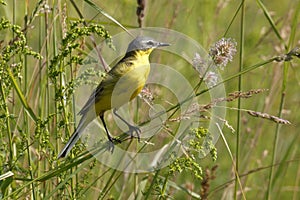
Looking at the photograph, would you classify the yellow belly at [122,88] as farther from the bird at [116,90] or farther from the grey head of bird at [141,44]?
the grey head of bird at [141,44]

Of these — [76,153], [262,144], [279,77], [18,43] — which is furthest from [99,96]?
[262,144]

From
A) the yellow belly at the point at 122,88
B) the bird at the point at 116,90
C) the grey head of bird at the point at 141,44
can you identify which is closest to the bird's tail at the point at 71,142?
the bird at the point at 116,90

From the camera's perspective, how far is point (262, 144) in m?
4.36

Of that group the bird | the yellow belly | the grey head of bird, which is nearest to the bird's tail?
the bird

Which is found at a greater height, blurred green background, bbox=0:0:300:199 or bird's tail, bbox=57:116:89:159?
blurred green background, bbox=0:0:300:199

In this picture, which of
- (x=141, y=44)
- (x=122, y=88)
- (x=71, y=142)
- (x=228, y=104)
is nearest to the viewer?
(x=71, y=142)

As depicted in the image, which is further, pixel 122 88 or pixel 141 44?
pixel 141 44

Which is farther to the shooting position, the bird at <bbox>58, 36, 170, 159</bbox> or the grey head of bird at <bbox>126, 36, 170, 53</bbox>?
the grey head of bird at <bbox>126, 36, 170, 53</bbox>

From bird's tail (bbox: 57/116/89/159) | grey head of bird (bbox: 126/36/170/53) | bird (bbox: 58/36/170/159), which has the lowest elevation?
bird's tail (bbox: 57/116/89/159)

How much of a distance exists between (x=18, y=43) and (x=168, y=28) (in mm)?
1625

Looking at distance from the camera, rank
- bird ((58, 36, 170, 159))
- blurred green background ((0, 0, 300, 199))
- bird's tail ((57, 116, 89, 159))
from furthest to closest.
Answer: blurred green background ((0, 0, 300, 199)) → bird ((58, 36, 170, 159)) → bird's tail ((57, 116, 89, 159))

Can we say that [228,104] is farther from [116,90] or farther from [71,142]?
[71,142]

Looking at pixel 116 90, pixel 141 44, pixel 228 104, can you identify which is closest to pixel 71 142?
pixel 116 90

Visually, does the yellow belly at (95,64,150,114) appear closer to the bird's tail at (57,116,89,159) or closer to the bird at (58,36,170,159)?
the bird at (58,36,170,159)
